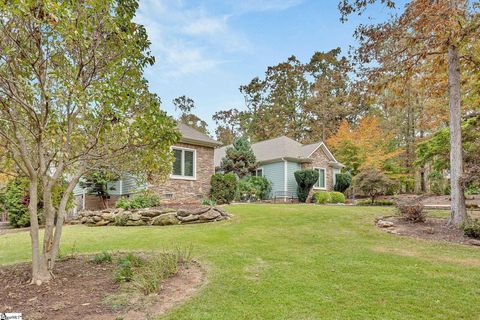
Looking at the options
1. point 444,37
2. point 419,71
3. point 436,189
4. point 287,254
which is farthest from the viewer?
point 436,189

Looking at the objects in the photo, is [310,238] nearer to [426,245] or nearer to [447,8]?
[426,245]

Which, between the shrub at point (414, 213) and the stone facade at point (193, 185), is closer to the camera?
the shrub at point (414, 213)

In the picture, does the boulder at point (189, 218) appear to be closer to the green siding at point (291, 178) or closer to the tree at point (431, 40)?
the tree at point (431, 40)

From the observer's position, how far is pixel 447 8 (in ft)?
26.2

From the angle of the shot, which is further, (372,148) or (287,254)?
(372,148)

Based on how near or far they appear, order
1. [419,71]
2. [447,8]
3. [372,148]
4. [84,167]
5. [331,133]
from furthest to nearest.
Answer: [331,133] < [372,148] < [419,71] < [447,8] < [84,167]

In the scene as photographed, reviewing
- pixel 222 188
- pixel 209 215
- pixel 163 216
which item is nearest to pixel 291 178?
pixel 222 188

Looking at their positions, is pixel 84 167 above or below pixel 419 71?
below

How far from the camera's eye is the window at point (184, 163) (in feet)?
49.0

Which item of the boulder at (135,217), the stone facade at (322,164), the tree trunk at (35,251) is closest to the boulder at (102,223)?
the boulder at (135,217)

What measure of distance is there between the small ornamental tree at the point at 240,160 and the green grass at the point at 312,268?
9662mm

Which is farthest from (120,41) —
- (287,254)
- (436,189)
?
(436,189)

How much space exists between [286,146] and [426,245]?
15.5 metres

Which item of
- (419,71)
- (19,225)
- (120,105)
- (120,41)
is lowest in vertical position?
(19,225)
